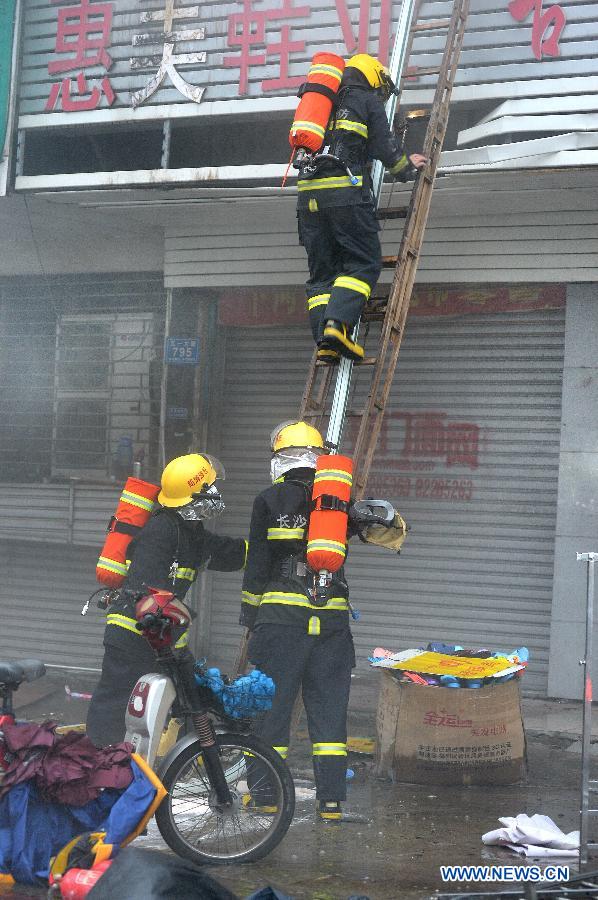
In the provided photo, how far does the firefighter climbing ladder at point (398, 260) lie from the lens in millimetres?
6539

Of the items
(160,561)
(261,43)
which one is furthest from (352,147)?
(261,43)

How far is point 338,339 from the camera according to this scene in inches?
244

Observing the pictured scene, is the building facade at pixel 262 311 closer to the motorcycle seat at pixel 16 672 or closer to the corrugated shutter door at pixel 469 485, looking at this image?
the corrugated shutter door at pixel 469 485

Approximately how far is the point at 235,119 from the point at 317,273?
106 inches

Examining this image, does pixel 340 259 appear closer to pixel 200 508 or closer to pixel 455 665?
pixel 200 508

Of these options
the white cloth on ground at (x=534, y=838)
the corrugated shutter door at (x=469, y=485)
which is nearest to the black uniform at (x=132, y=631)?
the white cloth on ground at (x=534, y=838)

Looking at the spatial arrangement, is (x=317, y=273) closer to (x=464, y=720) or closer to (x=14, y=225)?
(x=464, y=720)

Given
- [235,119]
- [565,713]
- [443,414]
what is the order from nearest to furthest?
[565,713]
[235,119]
[443,414]

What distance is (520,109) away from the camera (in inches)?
303

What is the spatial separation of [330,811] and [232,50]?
235 inches

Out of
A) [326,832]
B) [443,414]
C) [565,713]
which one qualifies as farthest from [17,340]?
[326,832]

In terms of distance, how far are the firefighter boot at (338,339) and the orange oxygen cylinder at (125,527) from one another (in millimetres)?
1301

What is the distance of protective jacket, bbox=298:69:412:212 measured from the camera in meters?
6.31

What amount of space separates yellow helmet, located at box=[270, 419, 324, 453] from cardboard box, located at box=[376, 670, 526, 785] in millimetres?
1514
